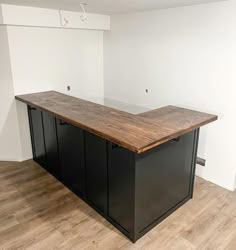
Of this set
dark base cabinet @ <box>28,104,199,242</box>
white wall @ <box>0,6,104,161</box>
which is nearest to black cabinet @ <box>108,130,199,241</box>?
dark base cabinet @ <box>28,104,199,242</box>

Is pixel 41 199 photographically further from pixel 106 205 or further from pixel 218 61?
pixel 218 61

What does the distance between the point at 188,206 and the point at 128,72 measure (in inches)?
80.1

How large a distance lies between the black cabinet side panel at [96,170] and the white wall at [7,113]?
4.79 feet

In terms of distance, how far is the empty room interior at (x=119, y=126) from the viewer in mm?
2088

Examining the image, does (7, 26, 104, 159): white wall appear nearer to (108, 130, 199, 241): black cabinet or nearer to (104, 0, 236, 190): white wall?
(104, 0, 236, 190): white wall

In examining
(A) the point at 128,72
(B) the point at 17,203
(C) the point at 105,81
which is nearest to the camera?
(B) the point at 17,203

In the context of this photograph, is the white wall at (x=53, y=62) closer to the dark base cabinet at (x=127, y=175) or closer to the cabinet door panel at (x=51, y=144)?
the cabinet door panel at (x=51, y=144)

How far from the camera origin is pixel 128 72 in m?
3.62

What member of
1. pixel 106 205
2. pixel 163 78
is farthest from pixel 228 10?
pixel 106 205

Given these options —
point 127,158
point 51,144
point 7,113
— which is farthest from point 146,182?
point 7,113

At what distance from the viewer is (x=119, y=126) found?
2.08m

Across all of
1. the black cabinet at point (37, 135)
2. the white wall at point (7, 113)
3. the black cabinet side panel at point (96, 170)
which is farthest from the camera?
the black cabinet at point (37, 135)

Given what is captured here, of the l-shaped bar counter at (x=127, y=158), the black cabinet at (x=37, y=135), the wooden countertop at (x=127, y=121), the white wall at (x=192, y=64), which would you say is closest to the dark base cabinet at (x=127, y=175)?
the l-shaped bar counter at (x=127, y=158)

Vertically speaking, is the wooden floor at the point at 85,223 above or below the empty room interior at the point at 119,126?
below
